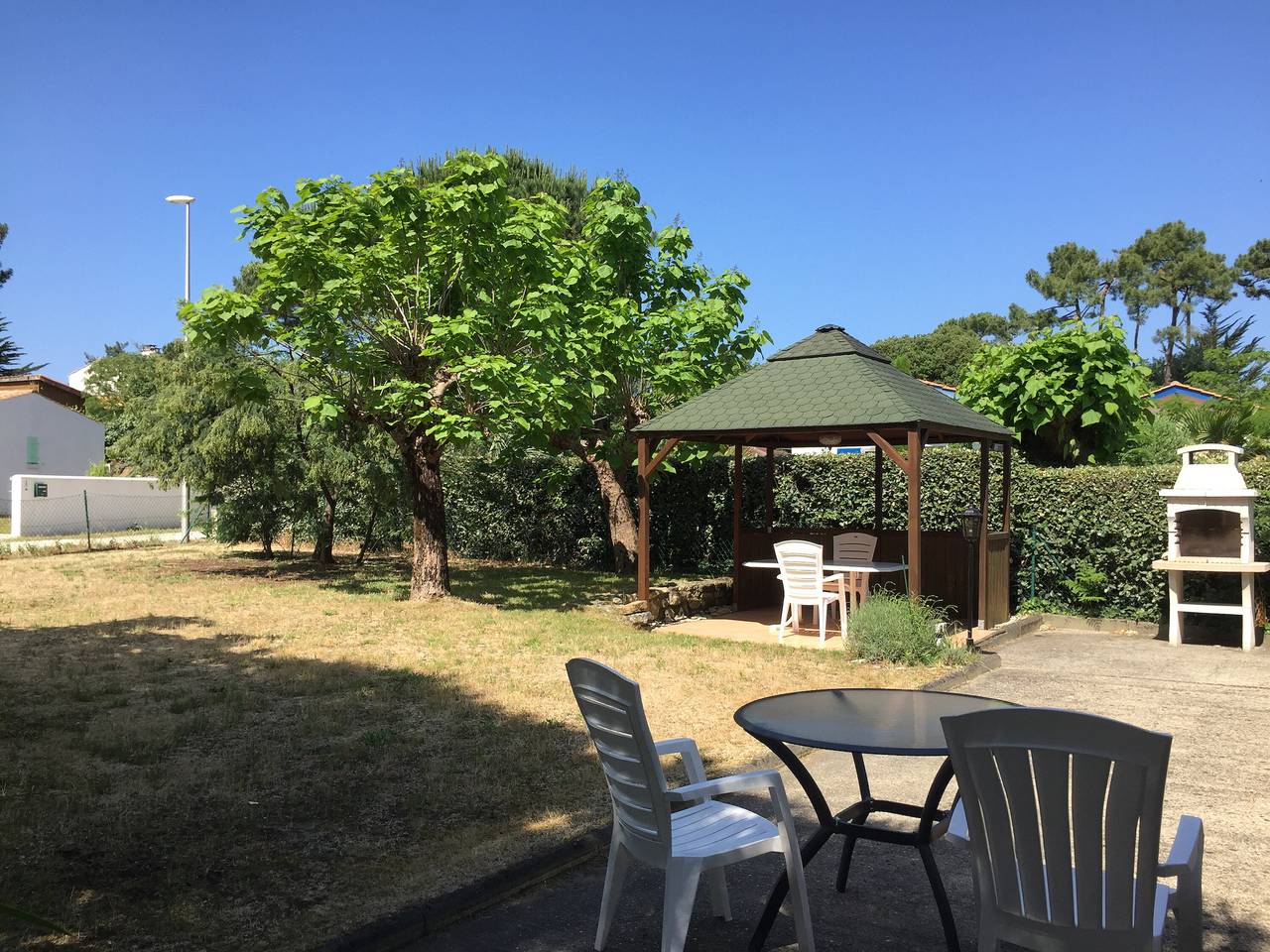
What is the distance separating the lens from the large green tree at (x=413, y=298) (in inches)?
444

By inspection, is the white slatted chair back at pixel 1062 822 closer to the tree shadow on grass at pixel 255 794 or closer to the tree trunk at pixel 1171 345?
the tree shadow on grass at pixel 255 794

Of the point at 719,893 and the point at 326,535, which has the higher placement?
the point at 326,535

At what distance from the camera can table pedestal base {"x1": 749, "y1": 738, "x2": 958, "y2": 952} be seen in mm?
3473

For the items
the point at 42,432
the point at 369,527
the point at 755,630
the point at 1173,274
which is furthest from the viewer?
the point at 1173,274

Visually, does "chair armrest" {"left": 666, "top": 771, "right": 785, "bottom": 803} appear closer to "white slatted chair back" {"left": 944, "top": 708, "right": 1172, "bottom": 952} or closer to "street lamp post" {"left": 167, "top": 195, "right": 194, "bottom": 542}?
"white slatted chair back" {"left": 944, "top": 708, "right": 1172, "bottom": 952}

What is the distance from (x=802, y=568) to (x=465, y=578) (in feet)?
24.9

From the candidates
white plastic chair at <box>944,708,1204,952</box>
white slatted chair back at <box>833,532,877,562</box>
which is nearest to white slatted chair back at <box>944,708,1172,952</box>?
white plastic chair at <box>944,708,1204,952</box>

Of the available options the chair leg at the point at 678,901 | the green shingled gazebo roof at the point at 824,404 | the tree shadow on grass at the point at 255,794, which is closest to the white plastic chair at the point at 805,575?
the green shingled gazebo roof at the point at 824,404

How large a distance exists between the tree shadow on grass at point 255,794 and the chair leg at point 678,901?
126 centimetres

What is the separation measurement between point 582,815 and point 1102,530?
9444mm

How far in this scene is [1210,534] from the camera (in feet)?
36.6

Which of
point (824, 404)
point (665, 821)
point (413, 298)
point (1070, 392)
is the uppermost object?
point (413, 298)

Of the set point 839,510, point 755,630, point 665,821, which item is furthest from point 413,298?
point 665,821

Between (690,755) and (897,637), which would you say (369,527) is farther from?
(690,755)
